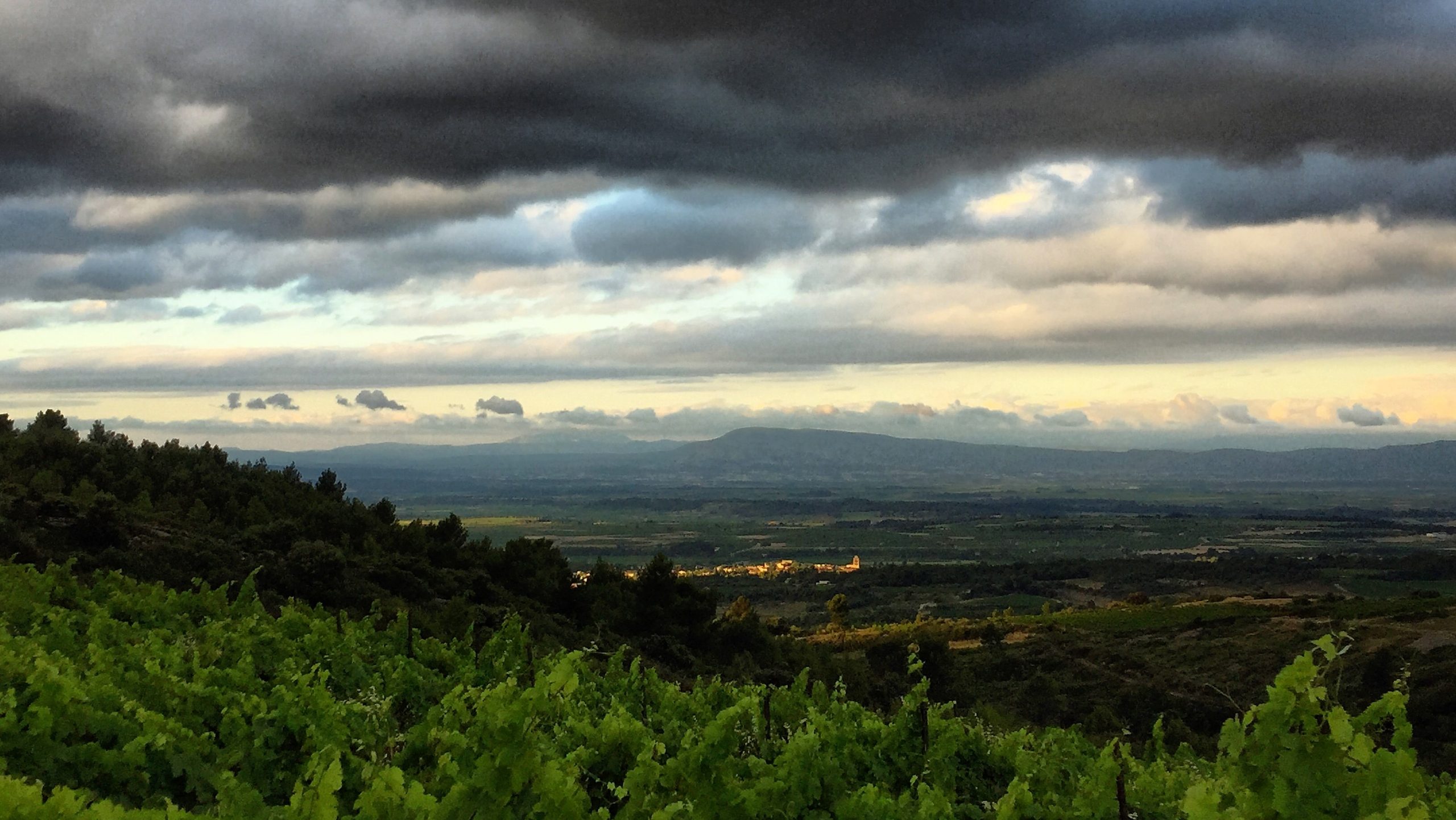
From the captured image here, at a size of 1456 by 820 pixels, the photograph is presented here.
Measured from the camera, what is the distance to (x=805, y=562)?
560 ft

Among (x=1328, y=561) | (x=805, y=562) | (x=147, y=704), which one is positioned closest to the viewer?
(x=147, y=704)

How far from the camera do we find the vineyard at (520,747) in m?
5.25

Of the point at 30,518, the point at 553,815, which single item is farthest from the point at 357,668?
the point at 30,518

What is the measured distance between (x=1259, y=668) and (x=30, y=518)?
51423mm

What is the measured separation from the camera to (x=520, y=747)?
6195 millimetres

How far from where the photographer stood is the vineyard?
5.25 meters

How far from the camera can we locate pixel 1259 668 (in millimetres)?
52344

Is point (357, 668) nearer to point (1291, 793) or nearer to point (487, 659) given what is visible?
point (487, 659)

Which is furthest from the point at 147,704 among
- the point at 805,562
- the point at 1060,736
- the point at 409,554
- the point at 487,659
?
the point at 805,562

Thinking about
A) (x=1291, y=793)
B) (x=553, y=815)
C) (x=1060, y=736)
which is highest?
(x=1291, y=793)

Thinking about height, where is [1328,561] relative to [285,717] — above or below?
below

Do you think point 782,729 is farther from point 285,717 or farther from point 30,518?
point 30,518

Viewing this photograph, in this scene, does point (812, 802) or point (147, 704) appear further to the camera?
point (147, 704)

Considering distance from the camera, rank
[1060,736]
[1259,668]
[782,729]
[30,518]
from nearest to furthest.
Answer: [782,729] < [1060,736] < [30,518] < [1259,668]
